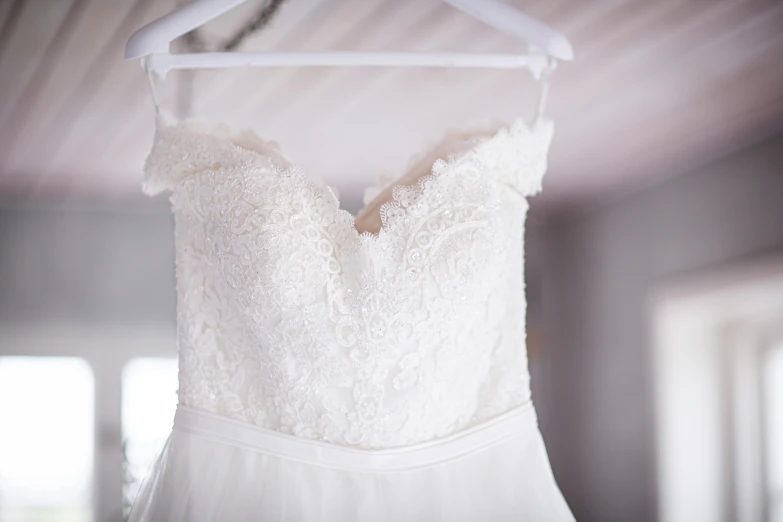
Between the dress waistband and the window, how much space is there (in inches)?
139

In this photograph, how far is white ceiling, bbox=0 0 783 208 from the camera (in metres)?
2.12

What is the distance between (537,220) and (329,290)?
3792mm

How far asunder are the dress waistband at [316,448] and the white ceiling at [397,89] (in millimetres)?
554

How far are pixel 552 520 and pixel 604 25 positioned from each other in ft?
4.95

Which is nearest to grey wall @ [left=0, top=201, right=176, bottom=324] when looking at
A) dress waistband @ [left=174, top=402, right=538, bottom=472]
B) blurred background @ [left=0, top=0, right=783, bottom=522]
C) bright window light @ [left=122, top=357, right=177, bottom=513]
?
blurred background @ [left=0, top=0, right=783, bottom=522]

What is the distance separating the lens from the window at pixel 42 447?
4.28 meters

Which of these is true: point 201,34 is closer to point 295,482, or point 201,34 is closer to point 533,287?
point 295,482

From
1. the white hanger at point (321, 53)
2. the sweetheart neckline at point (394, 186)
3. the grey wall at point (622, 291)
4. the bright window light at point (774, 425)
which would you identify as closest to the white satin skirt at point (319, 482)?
the sweetheart neckline at point (394, 186)

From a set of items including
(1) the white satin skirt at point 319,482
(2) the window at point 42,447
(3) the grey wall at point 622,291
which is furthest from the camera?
(2) the window at point 42,447

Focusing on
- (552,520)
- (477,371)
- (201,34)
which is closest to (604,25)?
(201,34)

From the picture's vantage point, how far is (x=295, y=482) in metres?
1.13

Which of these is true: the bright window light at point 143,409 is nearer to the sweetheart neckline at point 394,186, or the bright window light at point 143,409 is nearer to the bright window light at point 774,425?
the bright window light at point 774,425

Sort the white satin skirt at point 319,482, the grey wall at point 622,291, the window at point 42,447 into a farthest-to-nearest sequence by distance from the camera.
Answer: the window at point 42,447 → the grey wall at point 622,291 → the white satin skirt at point 319,482

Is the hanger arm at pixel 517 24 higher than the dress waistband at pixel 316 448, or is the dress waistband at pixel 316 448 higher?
the hanger arm at pixel 517 24
